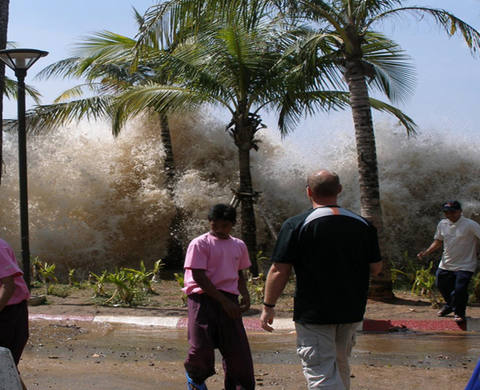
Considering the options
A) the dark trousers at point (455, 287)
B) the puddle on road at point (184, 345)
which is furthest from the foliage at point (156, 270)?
the dark trousers at point (455, 287)

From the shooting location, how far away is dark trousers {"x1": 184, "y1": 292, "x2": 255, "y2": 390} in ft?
15.1

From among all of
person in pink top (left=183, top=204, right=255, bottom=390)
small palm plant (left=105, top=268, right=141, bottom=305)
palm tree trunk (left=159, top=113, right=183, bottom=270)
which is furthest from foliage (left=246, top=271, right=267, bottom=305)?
person in pink top (left=183, top=204, right=255, bottom=390)

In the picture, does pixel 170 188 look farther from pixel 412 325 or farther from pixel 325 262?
pixel 325 262

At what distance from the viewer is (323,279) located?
153 inches

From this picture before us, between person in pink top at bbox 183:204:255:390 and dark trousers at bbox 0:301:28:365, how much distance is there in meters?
1.16

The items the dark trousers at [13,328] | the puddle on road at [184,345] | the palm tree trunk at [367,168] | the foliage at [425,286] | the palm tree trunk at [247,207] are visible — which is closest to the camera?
the dark trousers at [13,328]

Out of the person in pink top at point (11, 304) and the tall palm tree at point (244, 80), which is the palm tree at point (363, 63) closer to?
the tall palm tree at point (244, 80)

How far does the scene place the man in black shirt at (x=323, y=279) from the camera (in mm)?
3861

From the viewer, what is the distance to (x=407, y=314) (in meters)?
9.56

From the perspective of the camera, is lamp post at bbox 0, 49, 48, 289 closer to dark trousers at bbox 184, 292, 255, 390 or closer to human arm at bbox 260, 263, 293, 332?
dark trousers at bbox 184, 292, 255, 390

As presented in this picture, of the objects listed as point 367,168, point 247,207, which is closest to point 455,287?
point 367,168

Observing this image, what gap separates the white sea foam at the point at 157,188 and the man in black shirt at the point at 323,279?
1125 centimetres

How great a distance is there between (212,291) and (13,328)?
Answer: 1377mm

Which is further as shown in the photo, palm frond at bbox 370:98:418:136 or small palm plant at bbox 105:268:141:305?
palm frond at bbox 370:98:418:136
